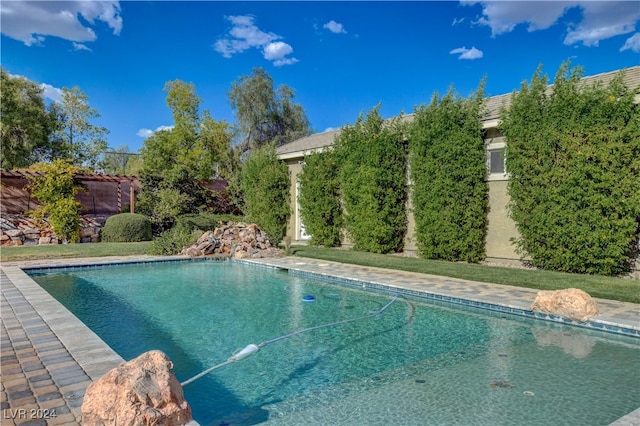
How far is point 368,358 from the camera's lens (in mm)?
5250

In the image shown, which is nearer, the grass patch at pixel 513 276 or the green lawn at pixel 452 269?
the grass patch at pixel 513 276

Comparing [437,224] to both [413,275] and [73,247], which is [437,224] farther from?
[73,247]

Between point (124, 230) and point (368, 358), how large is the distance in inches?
624

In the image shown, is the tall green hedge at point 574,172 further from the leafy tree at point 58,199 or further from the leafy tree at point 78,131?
the leafy tree at point 78,131

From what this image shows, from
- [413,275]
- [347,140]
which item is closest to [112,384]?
[413,275]

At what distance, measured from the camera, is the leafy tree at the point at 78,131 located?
30.8 meters

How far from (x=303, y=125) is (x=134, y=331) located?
109 ft

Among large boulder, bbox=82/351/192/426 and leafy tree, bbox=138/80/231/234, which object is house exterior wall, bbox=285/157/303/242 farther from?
large boulder, bbox=82/351/192/426

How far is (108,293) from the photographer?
9055 mm

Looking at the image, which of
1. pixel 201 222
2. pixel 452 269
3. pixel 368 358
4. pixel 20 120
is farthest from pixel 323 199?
pixel 20 120

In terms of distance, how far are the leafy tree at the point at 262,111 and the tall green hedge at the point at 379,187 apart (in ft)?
73.2

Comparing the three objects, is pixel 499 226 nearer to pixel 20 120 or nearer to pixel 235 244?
pixel 235 244

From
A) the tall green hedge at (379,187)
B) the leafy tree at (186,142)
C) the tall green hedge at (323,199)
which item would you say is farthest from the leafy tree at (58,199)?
the tall green hedge at (379,187)

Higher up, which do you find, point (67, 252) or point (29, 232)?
point (29, 232)
